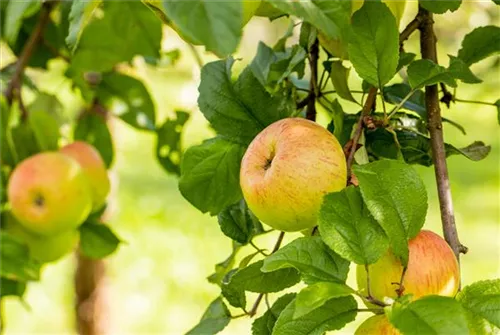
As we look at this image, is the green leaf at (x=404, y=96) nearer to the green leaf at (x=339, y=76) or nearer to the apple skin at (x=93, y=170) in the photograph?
the green leaf at (x=339, y=76)

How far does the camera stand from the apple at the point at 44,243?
4.99ft

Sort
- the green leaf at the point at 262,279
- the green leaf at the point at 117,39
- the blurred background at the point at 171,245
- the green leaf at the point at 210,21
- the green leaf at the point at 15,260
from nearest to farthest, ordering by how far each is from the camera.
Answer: the green leaf at the point at 210,21
the green leaf at the point at 262,279
the green leaf at the point at 15,260
the green leaf at the point at 117,39
the blurred background at the point at 171,245

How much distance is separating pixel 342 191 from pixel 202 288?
3182mm

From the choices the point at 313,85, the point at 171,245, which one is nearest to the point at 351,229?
the point at 313,85

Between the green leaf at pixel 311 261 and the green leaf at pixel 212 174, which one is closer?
the green leaf at pixel 311 261

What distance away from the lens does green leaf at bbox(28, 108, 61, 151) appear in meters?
1.56

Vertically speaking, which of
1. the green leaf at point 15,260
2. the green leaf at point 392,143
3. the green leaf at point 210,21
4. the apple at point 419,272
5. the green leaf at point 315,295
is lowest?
the green leaf at point 15,260

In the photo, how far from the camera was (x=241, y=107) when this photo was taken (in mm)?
981

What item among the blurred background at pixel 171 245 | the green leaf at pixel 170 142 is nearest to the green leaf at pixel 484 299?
the green leaf at pixel 170 142

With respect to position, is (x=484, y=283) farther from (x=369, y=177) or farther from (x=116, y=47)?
(x=116, y=47)

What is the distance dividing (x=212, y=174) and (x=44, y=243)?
63cm

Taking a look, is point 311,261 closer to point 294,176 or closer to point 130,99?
point 294,176

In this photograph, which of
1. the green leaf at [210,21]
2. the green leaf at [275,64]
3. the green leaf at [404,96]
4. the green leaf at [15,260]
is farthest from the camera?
the green leaf at [15,260]

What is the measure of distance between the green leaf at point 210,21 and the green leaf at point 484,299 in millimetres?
309
